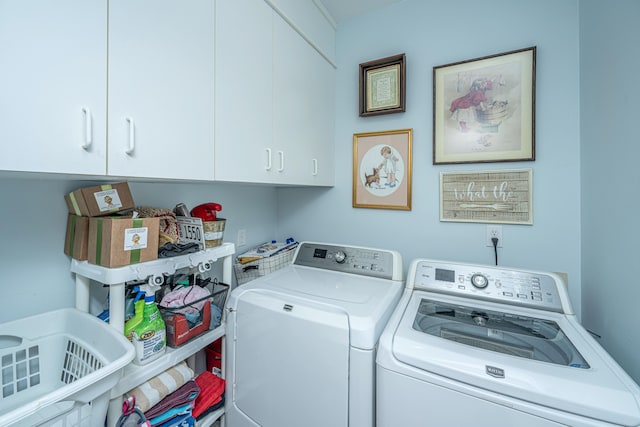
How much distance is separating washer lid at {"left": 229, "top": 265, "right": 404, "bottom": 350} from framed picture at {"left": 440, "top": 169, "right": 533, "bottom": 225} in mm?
608

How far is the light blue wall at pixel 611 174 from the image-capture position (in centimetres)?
91

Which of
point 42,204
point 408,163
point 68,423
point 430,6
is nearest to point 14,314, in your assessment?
point 42,204

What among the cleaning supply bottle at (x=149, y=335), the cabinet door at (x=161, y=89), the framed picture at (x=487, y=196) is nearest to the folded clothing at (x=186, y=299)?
the cleaning supply bottle at (x=149, y=335)

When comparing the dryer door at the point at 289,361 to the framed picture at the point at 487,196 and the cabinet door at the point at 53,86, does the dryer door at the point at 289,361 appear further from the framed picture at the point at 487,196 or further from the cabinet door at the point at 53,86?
the framed picture at the point at 487,196

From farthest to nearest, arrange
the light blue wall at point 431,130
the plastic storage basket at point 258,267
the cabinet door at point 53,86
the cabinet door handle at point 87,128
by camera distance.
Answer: the plastic storage basket at point 258,267 < the light blue wall at point 431,130 < the cabinet door handle at point 87,128 < the cabinet door at point 53,86

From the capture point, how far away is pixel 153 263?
1045mm

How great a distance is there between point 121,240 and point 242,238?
952mm

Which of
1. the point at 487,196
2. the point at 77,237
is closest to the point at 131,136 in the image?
the point at 77,237

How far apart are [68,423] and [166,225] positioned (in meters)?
0.73

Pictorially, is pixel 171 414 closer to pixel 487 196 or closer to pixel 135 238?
pixel 135 238

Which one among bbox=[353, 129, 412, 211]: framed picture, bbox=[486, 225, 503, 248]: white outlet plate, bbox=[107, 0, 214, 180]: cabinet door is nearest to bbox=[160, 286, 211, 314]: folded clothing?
bbox=[107, 0, 214, 180]: cabinet door

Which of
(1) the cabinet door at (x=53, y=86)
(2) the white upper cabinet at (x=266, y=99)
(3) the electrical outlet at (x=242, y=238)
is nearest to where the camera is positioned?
(1) the cabinet door at (x=53, y=86)

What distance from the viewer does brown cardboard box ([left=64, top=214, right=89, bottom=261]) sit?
3.40 ft

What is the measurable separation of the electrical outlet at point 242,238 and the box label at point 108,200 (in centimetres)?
83
